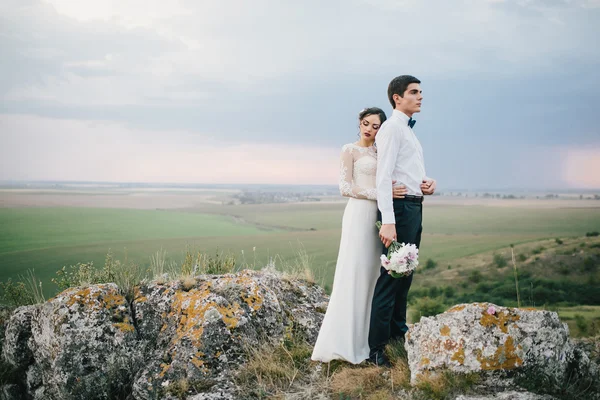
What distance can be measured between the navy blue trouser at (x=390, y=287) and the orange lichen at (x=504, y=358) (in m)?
1.14

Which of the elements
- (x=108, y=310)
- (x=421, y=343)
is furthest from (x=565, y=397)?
(x=108, y=310)

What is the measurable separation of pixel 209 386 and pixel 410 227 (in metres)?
2.92

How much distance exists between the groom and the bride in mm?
196

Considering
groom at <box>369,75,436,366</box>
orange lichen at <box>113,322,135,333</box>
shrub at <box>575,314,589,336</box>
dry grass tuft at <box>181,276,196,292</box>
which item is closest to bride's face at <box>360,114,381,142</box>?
groom at <box>369,75,436,366</box>

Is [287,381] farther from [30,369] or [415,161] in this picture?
[30,369]

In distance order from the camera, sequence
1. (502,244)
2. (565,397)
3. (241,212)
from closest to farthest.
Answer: (565,397) → (502,244) → (241,212)

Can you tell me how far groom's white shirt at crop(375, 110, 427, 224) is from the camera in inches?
183

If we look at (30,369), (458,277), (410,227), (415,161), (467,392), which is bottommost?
(458,277)

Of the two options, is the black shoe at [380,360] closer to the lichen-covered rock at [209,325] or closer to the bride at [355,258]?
the bride at [355,258]

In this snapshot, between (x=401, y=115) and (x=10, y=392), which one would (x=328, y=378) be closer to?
(x=401, y=115)

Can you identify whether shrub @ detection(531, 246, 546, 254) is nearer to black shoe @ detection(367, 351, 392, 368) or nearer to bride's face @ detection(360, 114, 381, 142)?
black shoe @ detection(367, 351, 392, 368)

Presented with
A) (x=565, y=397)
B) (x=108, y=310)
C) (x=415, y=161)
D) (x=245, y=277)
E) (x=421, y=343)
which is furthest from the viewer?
(x=245, y=277)

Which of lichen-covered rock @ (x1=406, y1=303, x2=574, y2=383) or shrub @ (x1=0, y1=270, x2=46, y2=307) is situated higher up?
lichen-covered rock @ (x1=406, y1=303, x2=574, y2=383)

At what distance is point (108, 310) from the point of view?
5621mm
